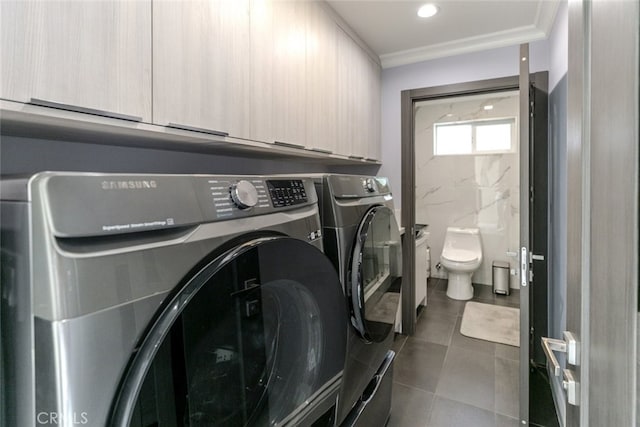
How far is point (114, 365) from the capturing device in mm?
452

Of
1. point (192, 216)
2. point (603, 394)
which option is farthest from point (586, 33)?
point (192, 216)

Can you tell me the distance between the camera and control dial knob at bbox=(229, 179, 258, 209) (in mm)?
684

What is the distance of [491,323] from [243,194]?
125 inches

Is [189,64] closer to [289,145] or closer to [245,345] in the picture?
[289,145]

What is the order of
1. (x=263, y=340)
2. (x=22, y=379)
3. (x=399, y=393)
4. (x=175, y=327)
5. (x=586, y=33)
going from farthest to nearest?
(x=399, y=393)
(x=263, y=340)
(x=586, y=33)
(x=175, y=327)
(x=22, y=379)

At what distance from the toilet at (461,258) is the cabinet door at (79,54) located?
139 inches

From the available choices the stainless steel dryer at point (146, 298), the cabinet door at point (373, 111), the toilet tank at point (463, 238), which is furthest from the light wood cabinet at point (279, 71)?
the toilet tank at point (463, 238)

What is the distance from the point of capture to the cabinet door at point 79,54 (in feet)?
2.15

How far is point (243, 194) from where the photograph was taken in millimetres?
703

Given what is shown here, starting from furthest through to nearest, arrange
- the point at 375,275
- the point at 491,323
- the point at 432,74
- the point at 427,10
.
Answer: the point at 491,323
the point at 432,74
the point at 427,10
the point at 375,275

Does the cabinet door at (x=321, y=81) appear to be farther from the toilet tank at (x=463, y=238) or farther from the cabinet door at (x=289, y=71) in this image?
the toilet tank at (x=463, y=238)

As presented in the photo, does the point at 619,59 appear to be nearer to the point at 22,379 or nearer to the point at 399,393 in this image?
the point at 22,379

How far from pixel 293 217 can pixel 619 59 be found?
0.71 m

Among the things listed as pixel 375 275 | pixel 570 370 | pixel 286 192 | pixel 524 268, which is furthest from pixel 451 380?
pixel 286 192
